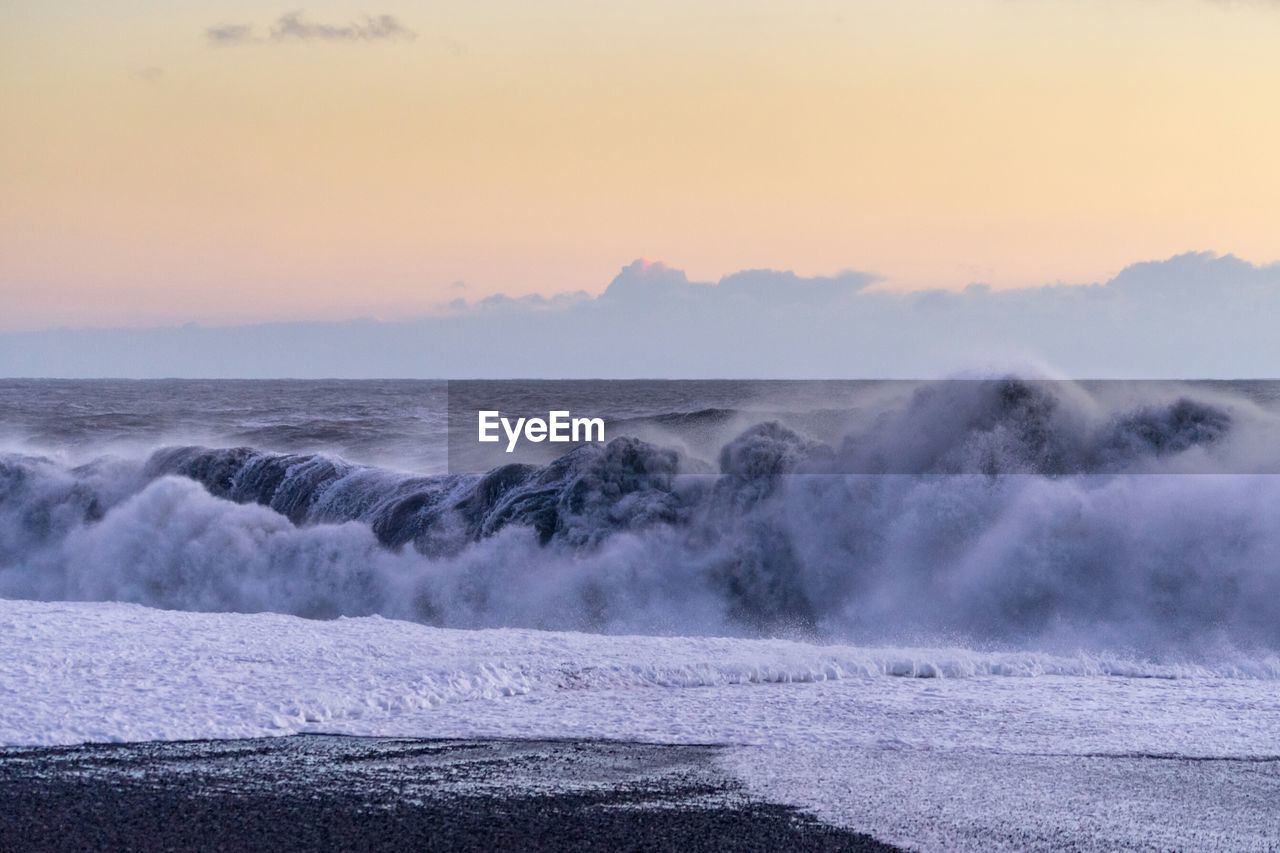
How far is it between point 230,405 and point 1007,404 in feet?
109

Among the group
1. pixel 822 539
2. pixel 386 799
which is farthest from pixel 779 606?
pixel 386 799

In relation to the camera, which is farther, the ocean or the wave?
the wave

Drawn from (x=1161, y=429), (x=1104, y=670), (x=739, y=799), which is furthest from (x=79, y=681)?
(x=1161, y=429)

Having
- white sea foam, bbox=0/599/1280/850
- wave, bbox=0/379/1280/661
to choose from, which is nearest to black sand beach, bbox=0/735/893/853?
white sea foam, bbox=0/599/1280/850

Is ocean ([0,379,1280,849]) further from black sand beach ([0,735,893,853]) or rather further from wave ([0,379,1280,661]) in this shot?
black sand beach ([0,735,893,853])

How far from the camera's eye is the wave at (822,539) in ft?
40.6

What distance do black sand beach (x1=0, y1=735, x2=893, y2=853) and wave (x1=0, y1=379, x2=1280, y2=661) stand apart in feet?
19.6

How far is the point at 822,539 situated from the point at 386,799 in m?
8.37

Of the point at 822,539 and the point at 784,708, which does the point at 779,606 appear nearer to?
the point at 822,539

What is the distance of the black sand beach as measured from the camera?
19.6 feet

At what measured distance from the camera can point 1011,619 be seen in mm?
12523

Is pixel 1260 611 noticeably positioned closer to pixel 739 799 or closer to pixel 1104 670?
pixel 1104 670

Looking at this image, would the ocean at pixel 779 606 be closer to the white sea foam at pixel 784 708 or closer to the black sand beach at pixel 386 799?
the white sea foam at pixel 784 708

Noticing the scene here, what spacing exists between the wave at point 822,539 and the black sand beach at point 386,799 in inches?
235
